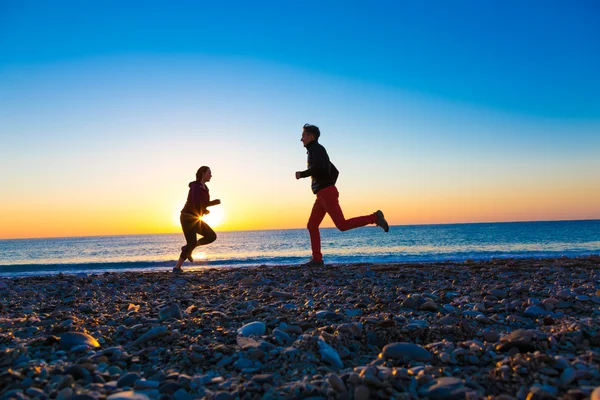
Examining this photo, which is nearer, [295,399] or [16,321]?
[295,399]

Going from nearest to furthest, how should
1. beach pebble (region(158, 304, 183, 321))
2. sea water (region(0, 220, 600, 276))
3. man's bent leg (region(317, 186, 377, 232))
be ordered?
beach pebble (region(158, 304, 183, 321)), man's bent leg (region(317, 186, 377, 232)), sea water (region(0, 220, 600, 276))

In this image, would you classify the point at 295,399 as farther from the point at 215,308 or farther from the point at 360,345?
the point at 215,308

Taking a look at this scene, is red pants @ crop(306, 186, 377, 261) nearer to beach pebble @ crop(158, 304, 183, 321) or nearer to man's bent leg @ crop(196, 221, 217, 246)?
man's bent leg @ crop(196, 221, 217, 246)

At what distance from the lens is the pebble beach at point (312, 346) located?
6.69 feet

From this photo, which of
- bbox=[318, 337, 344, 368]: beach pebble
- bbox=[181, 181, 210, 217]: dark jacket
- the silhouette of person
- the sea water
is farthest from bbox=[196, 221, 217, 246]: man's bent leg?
bbox=[318, 337, 344, 368]: beach pebble

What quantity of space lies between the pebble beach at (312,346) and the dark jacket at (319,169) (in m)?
2.84

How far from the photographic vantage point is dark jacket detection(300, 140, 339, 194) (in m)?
7.25

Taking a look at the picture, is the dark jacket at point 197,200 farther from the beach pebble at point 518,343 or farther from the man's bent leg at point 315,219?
the beach pebble at point 518,343

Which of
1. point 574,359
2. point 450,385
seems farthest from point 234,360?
point 574,359

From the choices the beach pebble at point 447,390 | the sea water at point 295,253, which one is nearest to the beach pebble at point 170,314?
the beach pebble at point 447,390

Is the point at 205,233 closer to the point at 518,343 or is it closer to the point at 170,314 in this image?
the point at 170,314

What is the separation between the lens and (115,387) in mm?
2160

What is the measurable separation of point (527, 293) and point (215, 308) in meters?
3.43

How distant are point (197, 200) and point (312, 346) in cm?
603
